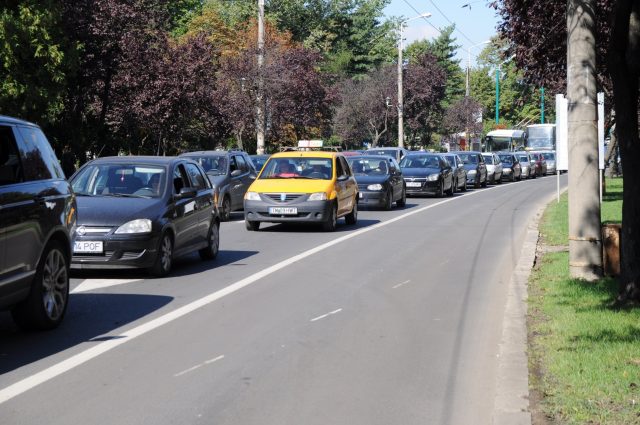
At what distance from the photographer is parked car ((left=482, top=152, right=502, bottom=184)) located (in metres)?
49.8

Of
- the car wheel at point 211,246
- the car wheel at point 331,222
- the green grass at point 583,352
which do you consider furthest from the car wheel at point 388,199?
the green grass at point 583,352

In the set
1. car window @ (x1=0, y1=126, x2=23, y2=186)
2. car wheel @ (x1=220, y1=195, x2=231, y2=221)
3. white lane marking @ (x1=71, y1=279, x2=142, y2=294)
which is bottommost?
white lane marking @ (x1=71, y1=279, x2=142, y2=294)

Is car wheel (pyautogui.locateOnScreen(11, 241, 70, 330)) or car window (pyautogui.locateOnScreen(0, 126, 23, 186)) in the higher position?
car window (pyautogui.locateOnScreen(0, 126, 23, 186))

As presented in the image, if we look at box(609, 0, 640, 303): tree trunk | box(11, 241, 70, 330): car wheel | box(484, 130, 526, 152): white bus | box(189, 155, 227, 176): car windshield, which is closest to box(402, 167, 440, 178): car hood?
box(189, 155, 227, 176): car windshield

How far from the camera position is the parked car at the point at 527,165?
60344 millimetres

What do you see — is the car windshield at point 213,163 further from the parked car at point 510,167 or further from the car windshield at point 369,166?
the parked car at point 510,167

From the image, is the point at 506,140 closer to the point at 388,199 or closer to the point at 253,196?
the point at 388,199

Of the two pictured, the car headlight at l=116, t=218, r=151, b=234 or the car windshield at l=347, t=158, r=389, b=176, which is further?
the car windshield at l=347, t=158, r=389, b=176

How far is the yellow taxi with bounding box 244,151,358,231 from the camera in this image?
19906 millimetres

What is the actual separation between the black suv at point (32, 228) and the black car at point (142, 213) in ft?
9.35

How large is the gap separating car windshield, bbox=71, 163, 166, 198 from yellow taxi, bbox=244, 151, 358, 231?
6285mm

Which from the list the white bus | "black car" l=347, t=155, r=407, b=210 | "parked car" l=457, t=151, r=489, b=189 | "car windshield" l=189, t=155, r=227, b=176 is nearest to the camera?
"car windshield" l=189, t=155, r=227, b=176

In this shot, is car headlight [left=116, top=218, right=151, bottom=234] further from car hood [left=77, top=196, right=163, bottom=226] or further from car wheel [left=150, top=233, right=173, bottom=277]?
car wheel [left=150, top=233, right=173, bottom=277]

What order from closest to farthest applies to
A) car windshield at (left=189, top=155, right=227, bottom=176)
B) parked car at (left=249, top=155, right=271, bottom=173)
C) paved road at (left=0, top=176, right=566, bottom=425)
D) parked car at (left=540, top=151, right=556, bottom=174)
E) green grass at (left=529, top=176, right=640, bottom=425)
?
green grass at (left=529, top=176, right=640, bottom=425)
paved road at (left=0, top=176, right=566, bottom=425)
car windshield at (left=189, top=155, right=227, bottom=176)
parked car at (left=249, top=155, right=271, bottom=173)
parked car at (left=540, top=151, right=556, bottom=174)
